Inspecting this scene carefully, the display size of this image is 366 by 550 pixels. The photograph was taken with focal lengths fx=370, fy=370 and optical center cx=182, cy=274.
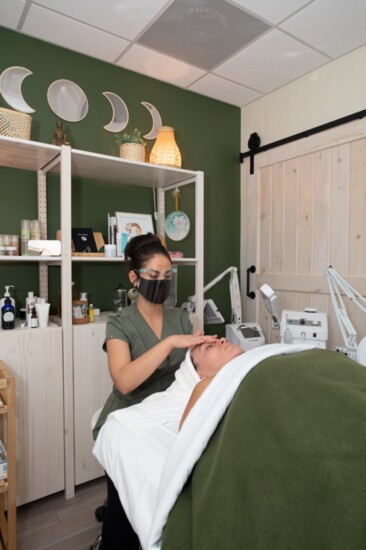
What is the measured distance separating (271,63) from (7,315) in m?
2.05

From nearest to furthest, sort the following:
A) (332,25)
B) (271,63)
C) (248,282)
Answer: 1. (332,25)
2. (271,63)
3. (248,282)

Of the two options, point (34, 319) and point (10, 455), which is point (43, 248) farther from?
point (10, 455)

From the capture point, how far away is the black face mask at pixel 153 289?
4.69ft

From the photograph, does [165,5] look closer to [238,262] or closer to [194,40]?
[194,40]

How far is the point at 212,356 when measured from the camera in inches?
46.9

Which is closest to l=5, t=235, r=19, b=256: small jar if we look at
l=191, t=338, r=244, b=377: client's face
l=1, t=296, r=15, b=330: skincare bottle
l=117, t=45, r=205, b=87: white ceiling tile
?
l=1, t=296, r=15, b=330: skincare bottle

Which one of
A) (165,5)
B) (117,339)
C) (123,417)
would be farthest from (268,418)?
(165,5)

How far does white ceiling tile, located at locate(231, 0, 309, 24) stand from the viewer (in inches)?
67.1

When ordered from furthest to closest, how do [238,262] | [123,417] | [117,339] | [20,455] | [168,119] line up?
[238,262] < [168,119] < [20,455] < [117,339] < [123,417]

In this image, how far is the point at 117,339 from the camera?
1.32 meters

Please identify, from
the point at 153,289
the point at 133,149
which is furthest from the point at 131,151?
the point at 153,289

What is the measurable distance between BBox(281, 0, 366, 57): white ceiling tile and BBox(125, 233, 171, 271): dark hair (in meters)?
1.35

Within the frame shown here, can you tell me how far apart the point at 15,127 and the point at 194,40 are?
1064mm

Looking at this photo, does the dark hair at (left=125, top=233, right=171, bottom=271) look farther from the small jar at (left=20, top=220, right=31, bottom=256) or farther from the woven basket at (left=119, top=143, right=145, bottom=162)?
the woven basket at (left=119, top=143, right=145, bottom=162)
